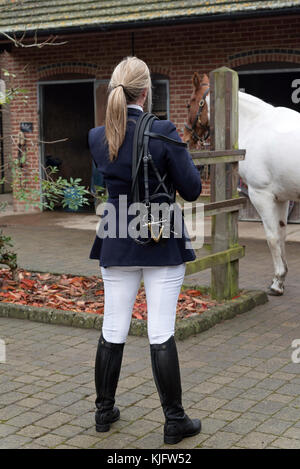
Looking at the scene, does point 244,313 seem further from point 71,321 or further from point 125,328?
point 125,328

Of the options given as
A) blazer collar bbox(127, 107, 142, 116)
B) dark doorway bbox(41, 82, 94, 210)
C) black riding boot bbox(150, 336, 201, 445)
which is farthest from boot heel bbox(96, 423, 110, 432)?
dark doorway bbox(41, 82, 94, 210)

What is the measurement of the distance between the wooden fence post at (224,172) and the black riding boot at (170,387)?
9.84ft

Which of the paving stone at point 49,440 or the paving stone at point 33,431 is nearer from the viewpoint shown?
the paving stone at point 49,440

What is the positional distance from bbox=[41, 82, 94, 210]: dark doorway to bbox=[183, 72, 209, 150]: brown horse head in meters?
7.67

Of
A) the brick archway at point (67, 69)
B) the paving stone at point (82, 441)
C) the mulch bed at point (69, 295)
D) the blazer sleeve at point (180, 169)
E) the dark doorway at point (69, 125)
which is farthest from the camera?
the dark doorway at point (69, 125)

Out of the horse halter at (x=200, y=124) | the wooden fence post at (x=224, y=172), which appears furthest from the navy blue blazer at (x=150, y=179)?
the horse halter at (x=200, y=124)

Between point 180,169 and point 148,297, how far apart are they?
712mm

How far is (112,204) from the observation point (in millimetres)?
3793

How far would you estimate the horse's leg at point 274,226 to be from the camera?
23.5ft

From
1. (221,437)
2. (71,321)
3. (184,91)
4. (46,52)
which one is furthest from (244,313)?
(46,52)

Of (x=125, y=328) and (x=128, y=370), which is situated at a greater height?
(x=125, y=328)

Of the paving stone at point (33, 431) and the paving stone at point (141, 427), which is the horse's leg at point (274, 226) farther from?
the paving stone at point (33, 431)

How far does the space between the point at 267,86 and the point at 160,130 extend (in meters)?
10.00
